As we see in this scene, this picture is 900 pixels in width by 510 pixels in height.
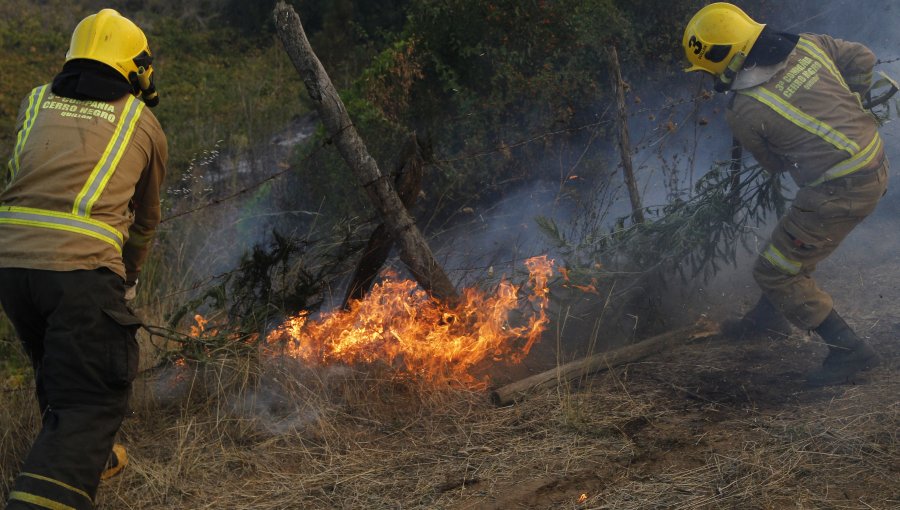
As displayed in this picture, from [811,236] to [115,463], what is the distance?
407 cm

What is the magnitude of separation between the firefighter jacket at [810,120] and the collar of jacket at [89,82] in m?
3.50

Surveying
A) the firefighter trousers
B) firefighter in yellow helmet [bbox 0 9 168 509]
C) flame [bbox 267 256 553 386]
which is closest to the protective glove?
firefighter in yellow helmet [bbox 0 9 168 509]

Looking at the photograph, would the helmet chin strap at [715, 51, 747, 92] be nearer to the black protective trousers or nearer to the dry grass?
the dry grass

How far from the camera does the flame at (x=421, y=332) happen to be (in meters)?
4.66

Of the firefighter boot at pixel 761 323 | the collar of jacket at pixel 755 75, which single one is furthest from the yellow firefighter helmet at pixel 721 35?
the firefighter boot at pixel 761 323

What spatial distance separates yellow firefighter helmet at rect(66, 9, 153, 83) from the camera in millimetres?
3639

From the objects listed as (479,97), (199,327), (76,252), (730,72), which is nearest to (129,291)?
(76,252)

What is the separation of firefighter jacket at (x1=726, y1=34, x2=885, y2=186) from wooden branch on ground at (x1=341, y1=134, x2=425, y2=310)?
197cm

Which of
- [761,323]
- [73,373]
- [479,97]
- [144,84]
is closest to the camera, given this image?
[73,373]

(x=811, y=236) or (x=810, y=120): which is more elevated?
(x=810, y=120)

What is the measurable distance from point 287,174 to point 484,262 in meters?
2.82

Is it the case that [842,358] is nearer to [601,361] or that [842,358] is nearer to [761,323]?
[761,323]

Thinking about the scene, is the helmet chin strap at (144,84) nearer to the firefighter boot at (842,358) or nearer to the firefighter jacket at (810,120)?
the firefighter jacket at (810,120)

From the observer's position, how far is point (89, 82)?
11.6 ft
